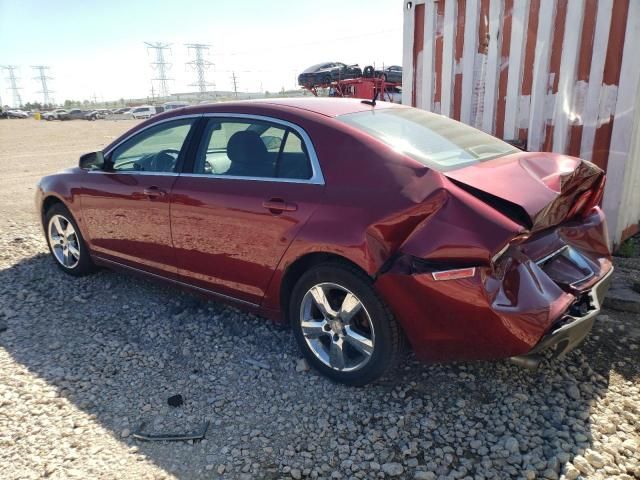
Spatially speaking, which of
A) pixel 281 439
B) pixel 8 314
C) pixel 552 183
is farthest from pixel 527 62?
pixel 8 314

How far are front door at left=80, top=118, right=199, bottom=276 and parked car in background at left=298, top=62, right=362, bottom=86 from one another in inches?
420

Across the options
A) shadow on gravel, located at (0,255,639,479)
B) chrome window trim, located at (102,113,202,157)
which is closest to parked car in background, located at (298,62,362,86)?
chrome window trim, located at (102,113,202,157)

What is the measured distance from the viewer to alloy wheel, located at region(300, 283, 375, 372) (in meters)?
2.94

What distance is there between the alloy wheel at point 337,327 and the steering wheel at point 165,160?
5.07 ft

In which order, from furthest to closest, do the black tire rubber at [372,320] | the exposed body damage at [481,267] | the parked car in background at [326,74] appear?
the parked car in background at [326,74]
the black tire rubber at [372,320]
the exposed body damage at [481,267]

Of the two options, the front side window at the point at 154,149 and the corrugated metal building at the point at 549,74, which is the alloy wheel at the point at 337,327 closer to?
the front side window at the point at 154,149

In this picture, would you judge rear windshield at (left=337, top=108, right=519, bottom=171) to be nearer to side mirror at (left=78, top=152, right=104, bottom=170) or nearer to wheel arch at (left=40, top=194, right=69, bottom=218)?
side mirror at (left=78, top=152, right=104, bottom=170)

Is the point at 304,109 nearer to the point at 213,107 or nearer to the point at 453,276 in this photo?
the point at 213,107

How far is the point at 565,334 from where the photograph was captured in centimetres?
257

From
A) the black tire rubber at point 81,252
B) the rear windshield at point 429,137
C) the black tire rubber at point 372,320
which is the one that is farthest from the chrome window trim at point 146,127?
the black tire rubber at point 372,320

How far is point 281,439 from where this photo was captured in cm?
274

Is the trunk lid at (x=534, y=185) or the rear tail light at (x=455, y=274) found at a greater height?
the trunk lid at (x=534, y=185)

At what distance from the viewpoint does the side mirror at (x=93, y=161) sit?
171 inches

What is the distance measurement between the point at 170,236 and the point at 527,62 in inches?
159
